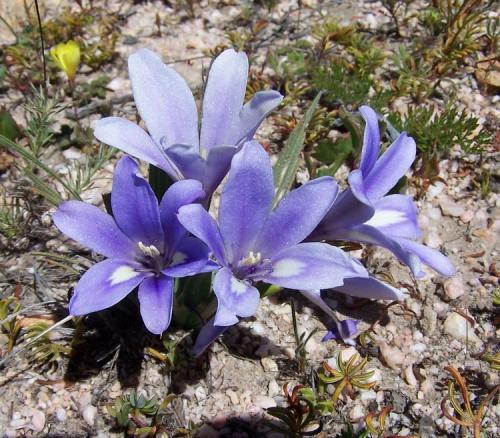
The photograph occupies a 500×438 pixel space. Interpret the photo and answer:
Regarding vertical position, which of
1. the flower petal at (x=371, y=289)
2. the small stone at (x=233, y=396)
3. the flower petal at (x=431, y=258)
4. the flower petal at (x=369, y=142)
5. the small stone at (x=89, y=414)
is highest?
the flower petal at (x=369, y=142)

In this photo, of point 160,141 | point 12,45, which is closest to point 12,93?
point 12,45

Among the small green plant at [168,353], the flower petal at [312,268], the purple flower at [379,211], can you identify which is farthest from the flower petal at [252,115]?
the small green plant at [168,353]

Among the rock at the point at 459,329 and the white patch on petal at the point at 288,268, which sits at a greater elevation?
the white patch on petal at the point at 288,268

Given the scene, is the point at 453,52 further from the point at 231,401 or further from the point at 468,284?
the point at 231,401

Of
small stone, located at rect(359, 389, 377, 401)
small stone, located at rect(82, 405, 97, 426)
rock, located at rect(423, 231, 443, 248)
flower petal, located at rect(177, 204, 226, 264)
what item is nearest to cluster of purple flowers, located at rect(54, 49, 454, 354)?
flower petal, located at rect(177, 204, 226, 264)

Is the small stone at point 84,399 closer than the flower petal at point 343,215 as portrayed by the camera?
No

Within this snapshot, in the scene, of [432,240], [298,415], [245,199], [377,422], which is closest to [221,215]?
[245,199]

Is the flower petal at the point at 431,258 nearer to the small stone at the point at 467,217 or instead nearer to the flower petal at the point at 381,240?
the flower petal at the point at 381,240

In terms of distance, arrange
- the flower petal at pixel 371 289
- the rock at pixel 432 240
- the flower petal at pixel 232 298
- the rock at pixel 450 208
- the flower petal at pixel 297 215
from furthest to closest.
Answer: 1. the rock at pixel 450 208
2. the rock at pixel 432 240
3. the flower petal at pixel 371 289
4. the flower petal at pixel 297 215
5. the flower petal at pixel 232 298
